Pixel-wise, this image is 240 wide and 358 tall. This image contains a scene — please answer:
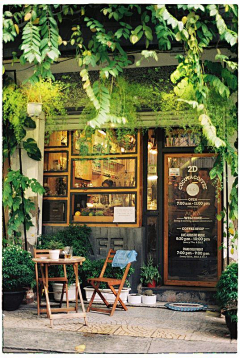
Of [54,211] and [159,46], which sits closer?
[159,46]

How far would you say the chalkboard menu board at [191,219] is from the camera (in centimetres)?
772

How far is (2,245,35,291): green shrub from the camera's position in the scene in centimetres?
655

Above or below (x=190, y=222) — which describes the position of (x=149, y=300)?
below

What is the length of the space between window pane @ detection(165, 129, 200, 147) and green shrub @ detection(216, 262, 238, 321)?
8.88ft

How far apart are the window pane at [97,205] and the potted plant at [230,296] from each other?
2634 mm

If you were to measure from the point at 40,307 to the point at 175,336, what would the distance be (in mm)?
2343

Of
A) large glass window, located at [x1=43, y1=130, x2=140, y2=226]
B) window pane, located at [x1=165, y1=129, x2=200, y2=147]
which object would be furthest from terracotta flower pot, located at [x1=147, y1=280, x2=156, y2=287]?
window pane, located at [x1=165, y1=129, x2=200, y2=147]

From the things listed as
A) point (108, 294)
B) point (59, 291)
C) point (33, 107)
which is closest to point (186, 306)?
point (108, 294)

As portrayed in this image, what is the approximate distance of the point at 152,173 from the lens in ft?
26.3

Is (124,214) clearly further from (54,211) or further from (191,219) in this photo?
(54,211)

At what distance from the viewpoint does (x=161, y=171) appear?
7.98m

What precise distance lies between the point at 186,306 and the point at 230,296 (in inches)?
69.5

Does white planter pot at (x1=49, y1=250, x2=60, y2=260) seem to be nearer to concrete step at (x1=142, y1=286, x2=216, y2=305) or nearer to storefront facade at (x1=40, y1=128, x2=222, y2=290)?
storefront facade at (x1=40, y1=128, x2=222, y2=290)

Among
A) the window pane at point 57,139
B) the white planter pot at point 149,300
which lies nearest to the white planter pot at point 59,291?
the white planter pot at point 149,300
